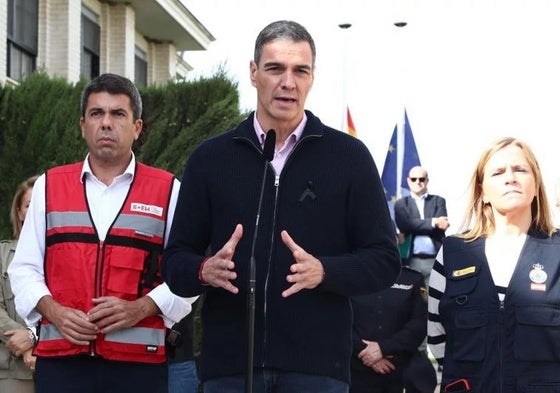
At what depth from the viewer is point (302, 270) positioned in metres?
3.45

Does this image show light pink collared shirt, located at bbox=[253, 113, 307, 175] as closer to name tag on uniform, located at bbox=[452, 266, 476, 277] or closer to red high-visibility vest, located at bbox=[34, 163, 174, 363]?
red high-visibility vest, located at bbox=[34, 163, 174, 363]

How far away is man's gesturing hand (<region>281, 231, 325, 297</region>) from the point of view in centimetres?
345

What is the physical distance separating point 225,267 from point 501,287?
1869mm

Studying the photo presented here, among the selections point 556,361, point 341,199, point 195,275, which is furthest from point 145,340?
point 556,361

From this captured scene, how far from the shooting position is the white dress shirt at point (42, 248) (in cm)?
454

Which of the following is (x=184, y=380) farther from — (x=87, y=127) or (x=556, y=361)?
Result: (x=556, y=361)

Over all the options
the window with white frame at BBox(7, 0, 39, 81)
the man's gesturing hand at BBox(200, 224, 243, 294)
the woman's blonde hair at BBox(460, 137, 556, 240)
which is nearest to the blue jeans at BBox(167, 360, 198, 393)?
the woman's blonde hair at BBox(460, 137, 556, 240)

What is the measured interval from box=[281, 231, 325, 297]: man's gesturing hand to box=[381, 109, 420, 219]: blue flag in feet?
41.5

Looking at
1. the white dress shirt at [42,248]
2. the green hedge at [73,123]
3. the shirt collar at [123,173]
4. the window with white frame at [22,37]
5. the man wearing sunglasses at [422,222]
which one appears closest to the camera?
the white dress shirt at [42,248]

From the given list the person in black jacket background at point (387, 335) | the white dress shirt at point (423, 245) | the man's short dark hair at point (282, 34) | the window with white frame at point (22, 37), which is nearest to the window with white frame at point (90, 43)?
the window with white frame at point (22, 37)

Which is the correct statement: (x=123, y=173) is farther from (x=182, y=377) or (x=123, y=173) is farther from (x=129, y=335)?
(x=182, y=377)

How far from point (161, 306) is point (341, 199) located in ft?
3.92

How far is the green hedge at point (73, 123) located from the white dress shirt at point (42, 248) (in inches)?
211

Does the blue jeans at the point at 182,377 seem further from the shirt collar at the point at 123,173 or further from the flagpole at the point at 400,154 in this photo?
the flagpole at the point at 400,154
